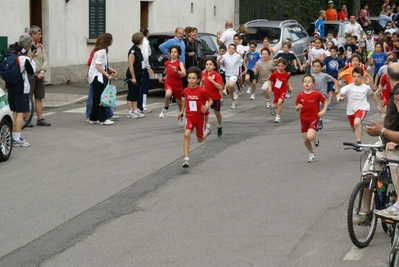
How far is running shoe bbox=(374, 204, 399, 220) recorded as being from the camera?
7.27 m

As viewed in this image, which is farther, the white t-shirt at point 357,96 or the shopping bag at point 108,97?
the shopping bag at point 108,97

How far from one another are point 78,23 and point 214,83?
432 inches

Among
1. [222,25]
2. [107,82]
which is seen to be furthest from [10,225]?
[222,25]

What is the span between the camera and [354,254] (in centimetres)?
764

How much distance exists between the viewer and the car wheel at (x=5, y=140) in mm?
12328

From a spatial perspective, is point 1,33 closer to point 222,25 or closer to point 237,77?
point 237,77

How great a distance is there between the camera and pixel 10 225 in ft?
28.6

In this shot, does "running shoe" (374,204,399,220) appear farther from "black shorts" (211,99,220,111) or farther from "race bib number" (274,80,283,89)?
"race bib number" (274,80,283,89)

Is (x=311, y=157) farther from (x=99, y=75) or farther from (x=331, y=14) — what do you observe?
(x=331, y=14)

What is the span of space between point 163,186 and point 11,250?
127 inches

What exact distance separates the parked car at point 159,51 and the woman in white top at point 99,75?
4.13 m

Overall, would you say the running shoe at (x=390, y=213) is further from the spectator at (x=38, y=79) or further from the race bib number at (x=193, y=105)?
the spectator at (x=38, y=79)

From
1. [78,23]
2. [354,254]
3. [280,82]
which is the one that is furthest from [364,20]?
[354,254]

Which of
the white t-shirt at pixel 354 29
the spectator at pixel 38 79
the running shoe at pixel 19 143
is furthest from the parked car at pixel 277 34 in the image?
the running shoe at pixel 19 143
